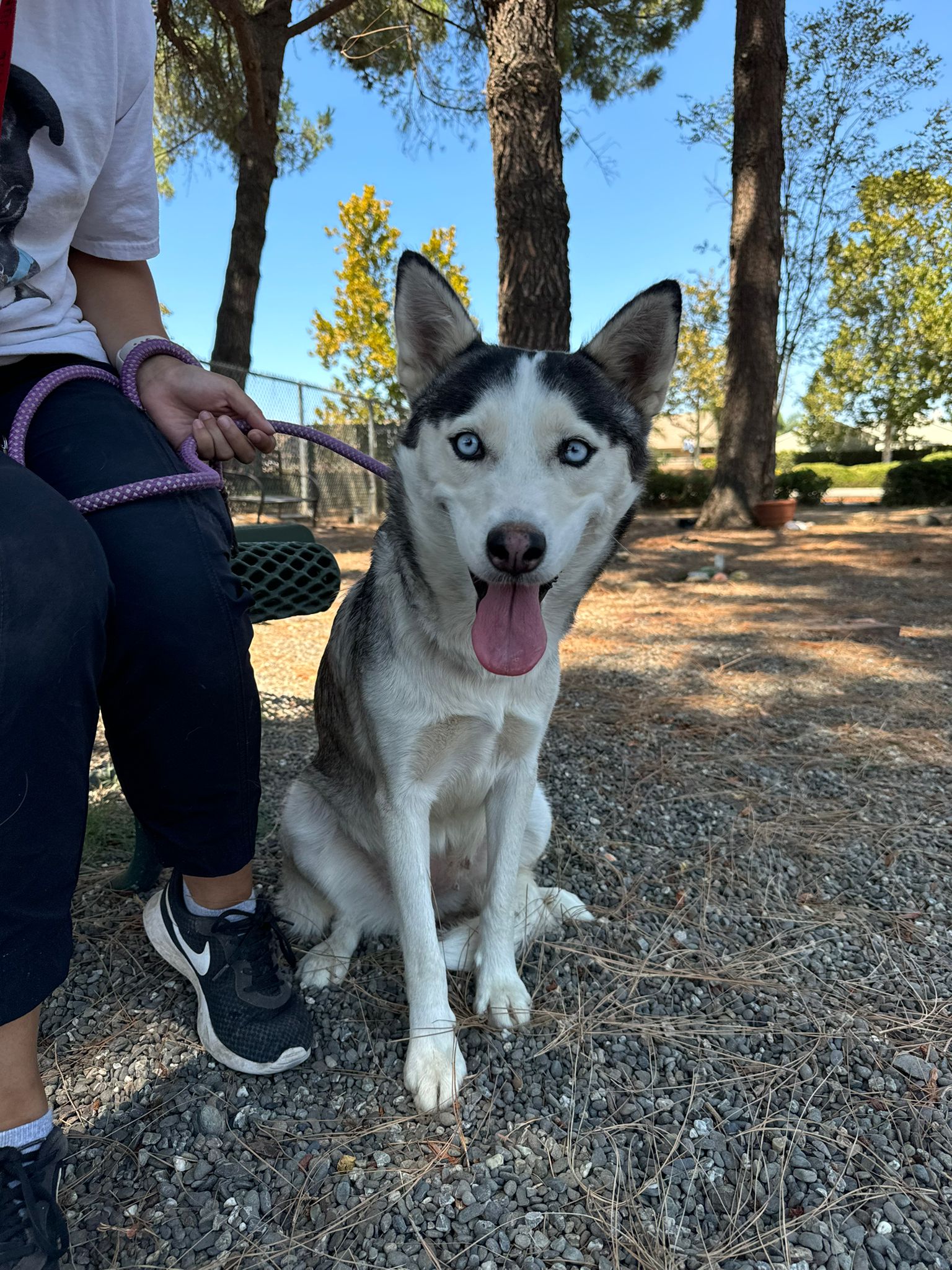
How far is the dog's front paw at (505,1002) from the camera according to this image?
1686 mm

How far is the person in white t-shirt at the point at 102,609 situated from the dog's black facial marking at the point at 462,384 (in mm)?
367

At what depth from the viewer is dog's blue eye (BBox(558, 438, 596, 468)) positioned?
1.63m

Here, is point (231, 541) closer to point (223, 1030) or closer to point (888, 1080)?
point (223, 1030)

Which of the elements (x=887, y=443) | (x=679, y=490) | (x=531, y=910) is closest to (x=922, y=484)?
(x=679, y=490)

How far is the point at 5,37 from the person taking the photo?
3.99ft

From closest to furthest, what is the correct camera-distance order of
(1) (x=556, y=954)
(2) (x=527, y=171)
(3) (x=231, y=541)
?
(3) (x=231, y=541)
(1) (x=556, y=954)
(2) (x=527, y=171)

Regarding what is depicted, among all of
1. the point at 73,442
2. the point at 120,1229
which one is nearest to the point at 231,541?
the point at 73,442

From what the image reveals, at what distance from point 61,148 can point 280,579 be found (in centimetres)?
99

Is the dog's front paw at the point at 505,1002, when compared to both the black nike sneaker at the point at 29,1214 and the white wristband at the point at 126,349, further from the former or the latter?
the white wristband at the point at 126,349

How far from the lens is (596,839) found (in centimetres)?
249

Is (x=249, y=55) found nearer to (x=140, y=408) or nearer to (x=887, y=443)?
(x=140, y=408)

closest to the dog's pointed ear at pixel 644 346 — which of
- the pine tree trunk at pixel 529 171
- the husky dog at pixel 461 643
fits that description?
the husky dog at pixel 461 643

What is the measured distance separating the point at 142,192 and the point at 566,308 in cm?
463

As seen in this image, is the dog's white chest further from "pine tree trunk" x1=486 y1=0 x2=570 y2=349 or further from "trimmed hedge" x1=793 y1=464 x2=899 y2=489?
"trimmed hedge" x1=793 y1=464 x2=899 y2=489
